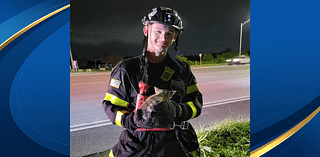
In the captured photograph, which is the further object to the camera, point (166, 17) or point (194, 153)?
point (194, 153)

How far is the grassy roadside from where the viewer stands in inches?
75.9

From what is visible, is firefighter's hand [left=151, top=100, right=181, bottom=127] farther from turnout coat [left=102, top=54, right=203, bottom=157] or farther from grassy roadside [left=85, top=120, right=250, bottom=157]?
grassy roadside [left=85, top=120, right=250, bottom=157]

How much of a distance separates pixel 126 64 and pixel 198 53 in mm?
753

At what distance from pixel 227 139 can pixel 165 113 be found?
1.54 meters

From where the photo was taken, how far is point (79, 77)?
1.39m

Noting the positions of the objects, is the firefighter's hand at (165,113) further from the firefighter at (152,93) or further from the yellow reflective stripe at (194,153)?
the yellow reflective stripe at (194,153)

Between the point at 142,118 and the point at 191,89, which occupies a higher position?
the point at 191,89

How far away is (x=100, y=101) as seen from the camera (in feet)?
5.78

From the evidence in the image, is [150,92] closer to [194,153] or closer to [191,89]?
[191,89]

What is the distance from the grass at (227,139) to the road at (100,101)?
0.51 feet

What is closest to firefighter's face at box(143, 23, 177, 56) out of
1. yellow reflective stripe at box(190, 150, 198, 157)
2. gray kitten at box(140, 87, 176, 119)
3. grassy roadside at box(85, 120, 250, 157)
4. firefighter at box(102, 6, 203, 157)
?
A: firefighter at box(102, 6, 203, 157)

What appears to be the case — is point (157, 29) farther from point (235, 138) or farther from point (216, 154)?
point (235, 138)

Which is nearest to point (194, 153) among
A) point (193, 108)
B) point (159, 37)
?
point (193, 108)

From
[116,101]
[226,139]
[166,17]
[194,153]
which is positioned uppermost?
[166,17]
